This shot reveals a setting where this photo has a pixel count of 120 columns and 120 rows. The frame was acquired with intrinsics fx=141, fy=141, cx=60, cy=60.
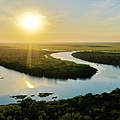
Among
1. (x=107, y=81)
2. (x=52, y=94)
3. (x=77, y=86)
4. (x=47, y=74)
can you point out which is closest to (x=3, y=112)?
(x=52, y=94)

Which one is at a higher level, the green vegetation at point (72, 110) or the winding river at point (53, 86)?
the green vegetation at point (72, 110)

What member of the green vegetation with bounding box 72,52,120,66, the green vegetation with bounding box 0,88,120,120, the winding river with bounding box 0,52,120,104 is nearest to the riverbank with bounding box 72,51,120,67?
the green vegetation with bounding box 72,52,120,66

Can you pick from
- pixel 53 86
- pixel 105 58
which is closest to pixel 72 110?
pixel 53 86

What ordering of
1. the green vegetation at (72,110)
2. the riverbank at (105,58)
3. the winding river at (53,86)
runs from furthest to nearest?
1. the riverbank at (105,58)
2. the winding river at (53,86)
3. the green vegetation at (72,110)

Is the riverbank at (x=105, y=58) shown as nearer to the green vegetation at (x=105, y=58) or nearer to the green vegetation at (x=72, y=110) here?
the green vegetation at (x=105, y=58)

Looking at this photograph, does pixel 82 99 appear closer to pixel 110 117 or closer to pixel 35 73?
pixel 110 117

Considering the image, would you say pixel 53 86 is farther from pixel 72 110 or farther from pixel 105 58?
pixel 105 58

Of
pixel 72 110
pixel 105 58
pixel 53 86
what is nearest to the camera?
pixel 72 110

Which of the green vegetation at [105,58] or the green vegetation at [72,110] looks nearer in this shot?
the green vegetation at [72,110]

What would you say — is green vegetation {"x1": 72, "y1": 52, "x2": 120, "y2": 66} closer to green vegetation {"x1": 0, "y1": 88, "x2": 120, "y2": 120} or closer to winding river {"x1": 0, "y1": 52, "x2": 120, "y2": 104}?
winding river {"x1": 0, "y1": 52, "x2": 120, "y2": 104}

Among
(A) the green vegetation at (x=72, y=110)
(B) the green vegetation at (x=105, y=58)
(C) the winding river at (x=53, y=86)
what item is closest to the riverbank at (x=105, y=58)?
(B) the green vegetation at (x=105, y=58)
